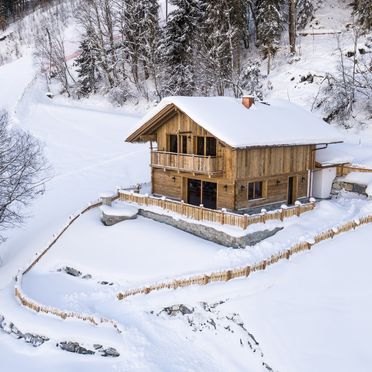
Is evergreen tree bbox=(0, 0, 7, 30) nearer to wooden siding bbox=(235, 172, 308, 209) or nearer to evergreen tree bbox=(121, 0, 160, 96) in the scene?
evergreen tree bbox=(121, 0, 160, 96)

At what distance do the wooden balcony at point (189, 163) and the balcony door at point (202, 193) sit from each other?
5.60 ft

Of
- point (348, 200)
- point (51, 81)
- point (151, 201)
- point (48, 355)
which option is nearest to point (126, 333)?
point (48, 355)

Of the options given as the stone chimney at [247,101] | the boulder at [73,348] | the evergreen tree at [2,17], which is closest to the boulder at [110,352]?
the boulder at [73,348]

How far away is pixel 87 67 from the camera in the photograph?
180 ft

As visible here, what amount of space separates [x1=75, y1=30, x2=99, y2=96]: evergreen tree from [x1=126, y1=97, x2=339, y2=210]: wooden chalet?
31889 mm

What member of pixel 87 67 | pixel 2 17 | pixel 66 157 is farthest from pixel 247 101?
pixel 2 17

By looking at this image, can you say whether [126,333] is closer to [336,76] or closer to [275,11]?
[336,76]

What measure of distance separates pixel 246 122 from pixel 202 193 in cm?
484

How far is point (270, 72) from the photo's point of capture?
4475cm

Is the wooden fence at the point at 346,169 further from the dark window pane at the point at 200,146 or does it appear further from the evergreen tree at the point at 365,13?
the evergreen tree at the point at 365,13

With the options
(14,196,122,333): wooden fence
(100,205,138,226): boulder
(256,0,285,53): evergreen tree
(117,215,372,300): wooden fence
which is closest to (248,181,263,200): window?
(117,215,372,300): wooden fence

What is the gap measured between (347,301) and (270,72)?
3341 centimetres

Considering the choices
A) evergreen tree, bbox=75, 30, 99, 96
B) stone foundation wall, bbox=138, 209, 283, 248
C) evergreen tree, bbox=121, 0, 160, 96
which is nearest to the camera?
stone foundation wall, bbox=138, 209, 283, 248

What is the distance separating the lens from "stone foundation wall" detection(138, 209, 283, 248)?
63.5 ft
